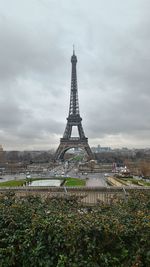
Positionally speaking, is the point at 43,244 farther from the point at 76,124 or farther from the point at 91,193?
the point at 76,124

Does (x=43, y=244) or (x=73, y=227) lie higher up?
(x=73, y=227)

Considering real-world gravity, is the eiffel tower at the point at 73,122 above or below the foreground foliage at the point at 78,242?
above

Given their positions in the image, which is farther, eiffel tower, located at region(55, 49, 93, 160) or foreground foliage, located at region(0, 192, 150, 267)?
eiffel tower, located at region(55, 49, 93, 160)

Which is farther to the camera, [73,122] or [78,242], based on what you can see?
[73,122]

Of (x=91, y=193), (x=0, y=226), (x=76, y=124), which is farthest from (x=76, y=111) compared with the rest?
(x=0, y=226)

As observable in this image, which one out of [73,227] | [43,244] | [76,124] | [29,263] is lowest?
[29,263]

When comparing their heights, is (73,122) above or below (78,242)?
above

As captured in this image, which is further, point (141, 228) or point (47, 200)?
point (47, 200)

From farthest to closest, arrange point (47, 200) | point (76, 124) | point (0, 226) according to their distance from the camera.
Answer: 1. point (76, 124)
2. point (47, 200)
3. point (0, 226)

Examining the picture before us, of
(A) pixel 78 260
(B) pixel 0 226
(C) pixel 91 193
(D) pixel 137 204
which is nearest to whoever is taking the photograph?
(A) pixel 78 260

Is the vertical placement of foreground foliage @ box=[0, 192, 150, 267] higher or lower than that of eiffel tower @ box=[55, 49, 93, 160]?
lower

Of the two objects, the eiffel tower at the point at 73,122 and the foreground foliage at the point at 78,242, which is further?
the eiffel tower at the point at 73,122
